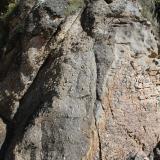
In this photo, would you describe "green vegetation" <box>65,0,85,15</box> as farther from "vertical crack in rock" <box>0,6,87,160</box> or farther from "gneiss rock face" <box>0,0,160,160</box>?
"vertical crack in rock" <box>0,6,87,160</box>

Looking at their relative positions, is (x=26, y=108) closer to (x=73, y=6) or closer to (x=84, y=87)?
(x=84, y=87)

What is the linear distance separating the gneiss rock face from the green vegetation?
0.02m

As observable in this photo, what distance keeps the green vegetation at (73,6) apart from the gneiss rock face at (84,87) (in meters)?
0.02

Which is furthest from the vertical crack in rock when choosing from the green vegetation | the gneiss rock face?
the green vegetation

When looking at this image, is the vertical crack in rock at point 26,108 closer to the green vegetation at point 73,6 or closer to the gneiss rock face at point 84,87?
the gneiss rock face at point 84,87

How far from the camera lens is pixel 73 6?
10.2 metres

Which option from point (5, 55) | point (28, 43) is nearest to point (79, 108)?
point (28, 43)

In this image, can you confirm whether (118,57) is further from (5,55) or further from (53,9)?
(5,55)

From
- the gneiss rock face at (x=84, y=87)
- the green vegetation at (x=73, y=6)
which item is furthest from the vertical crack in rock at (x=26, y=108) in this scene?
the green vegetation at (x=73, y=6)

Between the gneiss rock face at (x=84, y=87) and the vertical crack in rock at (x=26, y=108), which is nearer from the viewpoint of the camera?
the gneiss rock face at (x=84, y=87)

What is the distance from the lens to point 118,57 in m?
9.47

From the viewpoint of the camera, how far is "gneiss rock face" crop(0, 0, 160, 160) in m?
9.05

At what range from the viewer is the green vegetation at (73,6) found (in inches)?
399

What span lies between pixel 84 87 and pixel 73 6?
72.0 inches
